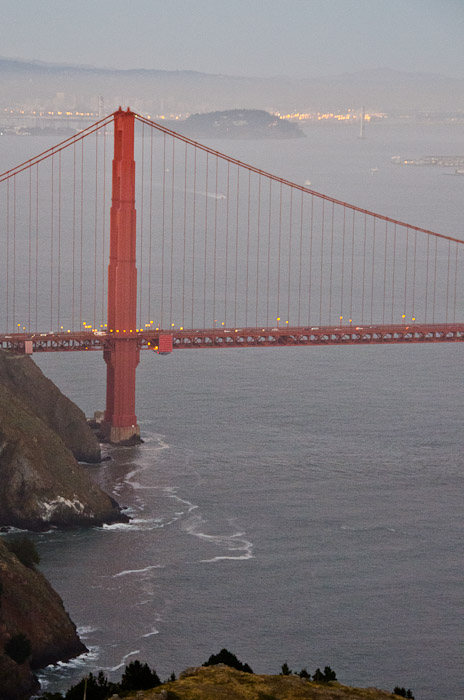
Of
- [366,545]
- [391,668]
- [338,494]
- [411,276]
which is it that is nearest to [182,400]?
[338,494]

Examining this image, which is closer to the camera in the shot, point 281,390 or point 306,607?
point 306,607

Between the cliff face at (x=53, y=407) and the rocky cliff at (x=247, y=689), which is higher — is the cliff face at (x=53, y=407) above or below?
above

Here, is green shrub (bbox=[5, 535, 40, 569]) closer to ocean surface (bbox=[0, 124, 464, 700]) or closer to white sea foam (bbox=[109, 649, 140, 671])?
ocean surface (bbox=[0, 124, 464, 700])

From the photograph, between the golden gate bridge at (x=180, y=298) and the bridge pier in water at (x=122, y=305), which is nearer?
the bridge pier in water at (x=122, y=305)

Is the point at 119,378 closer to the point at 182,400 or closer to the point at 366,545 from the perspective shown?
the point at 182,400

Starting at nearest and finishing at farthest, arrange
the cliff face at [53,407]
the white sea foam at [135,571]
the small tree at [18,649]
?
the small tree at [18,649]
the white sea foam at [135,571]
the cliff face at [53,407]

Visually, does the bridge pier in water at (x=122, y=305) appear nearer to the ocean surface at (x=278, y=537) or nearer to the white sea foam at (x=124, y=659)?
the ocean surface at (x=278, y=537)

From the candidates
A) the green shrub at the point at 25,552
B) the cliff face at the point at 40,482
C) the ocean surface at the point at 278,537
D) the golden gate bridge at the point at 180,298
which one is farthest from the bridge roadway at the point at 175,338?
the green shrub at the point at 25,552
